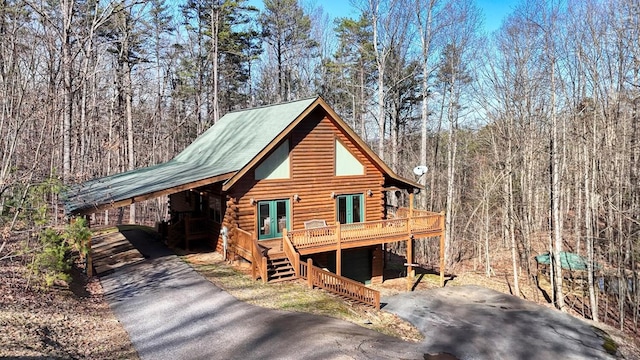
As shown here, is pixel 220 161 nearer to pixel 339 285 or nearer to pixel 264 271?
pixel 264 271

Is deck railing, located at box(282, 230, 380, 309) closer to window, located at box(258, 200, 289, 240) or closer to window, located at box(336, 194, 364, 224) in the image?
window, located at box(258, 200, 289, 240)

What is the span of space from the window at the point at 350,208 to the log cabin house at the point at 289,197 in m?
0.05

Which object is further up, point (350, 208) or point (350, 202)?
point (350, 202)

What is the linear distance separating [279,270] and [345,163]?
6123 mm

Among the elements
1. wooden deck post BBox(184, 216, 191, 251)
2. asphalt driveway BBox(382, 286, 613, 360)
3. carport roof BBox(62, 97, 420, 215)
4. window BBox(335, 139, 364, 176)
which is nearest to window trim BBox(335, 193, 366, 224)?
window BBox(335, 139, 364, 176)

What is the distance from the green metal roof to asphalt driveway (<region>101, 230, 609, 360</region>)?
284 centimetres

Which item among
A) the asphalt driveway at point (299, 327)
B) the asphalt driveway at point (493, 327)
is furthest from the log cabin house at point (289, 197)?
the asphalt driveway at point (493, 327)

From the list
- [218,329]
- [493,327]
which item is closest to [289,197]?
[218,329]

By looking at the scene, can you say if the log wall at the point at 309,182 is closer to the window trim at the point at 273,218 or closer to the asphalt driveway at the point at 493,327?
the window trim at the point at 273,218

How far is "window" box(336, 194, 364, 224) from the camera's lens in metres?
18.5

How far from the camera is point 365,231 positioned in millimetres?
16672

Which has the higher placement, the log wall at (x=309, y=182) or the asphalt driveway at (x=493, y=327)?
the log wall at (x=309, y=182)

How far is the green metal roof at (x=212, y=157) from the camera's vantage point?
46.9 feet

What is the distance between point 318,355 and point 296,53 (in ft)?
102
